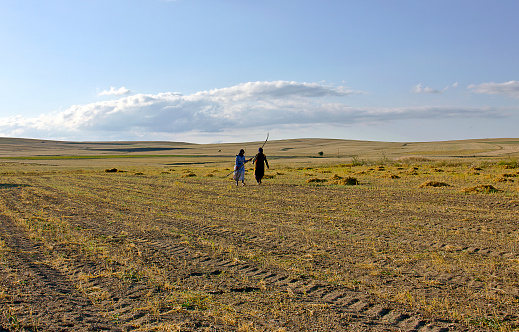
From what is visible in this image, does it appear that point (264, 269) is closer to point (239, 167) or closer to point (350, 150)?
point (239, 167)

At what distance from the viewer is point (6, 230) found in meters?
10.5

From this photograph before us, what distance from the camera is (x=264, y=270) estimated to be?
6.83 meters

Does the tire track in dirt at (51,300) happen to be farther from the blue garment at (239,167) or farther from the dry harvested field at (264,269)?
the blue garment at (239,167)

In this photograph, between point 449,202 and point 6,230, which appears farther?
point 449,202

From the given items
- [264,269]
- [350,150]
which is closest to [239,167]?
[264,269]

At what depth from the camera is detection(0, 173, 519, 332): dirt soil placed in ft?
16.2

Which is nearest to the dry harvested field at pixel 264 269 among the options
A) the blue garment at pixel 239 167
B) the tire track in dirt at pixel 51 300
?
the tire track in dirt at pixel 51 300

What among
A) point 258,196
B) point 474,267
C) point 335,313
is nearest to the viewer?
point 335,313

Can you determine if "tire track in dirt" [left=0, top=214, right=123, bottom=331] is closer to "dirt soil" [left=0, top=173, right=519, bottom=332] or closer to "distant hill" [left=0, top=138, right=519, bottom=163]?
"dirt soil" [left=0, top=173, right=519, bottom=332]

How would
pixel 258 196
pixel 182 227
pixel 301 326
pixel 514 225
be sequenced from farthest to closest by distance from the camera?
pixel 258 196
pixel 182 227
pixel 514 225
pixel 301 326

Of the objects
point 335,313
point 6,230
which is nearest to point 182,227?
point 6,230

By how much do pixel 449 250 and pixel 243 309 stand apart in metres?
4.38

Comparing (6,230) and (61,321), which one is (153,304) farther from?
(6,230)

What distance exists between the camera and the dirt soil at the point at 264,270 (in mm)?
4945
